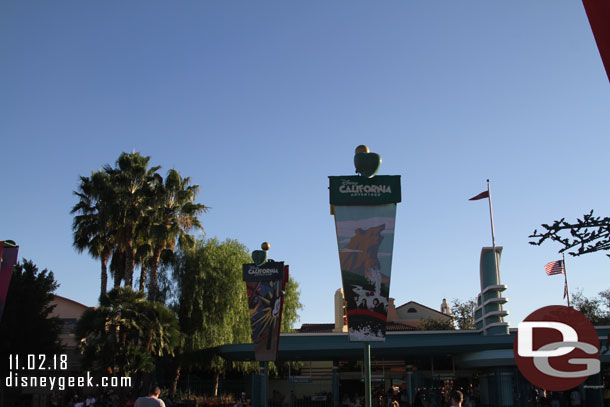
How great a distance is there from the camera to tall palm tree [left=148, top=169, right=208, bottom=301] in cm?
3316

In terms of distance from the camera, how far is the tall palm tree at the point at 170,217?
3316cm

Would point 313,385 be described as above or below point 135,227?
below

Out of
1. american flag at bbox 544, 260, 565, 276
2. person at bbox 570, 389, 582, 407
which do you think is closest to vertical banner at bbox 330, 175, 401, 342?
person at bbox 570, 389, 582, 407

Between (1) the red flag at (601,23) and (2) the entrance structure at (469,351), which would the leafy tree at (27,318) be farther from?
(1) the red flag at (601,23)

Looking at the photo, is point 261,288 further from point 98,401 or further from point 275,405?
point 275,405

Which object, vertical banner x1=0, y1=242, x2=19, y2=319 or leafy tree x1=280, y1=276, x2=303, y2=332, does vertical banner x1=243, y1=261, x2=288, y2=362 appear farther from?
leafy tree x1=280, y1=276, x2=303, y2=332

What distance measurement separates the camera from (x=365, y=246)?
1510 cm

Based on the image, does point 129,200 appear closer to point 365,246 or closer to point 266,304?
point 266,304

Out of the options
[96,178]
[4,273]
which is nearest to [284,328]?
[96,178]

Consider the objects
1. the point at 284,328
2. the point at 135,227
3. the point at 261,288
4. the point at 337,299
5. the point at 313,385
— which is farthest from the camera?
the point at 337,299

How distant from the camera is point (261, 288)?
72.2ft

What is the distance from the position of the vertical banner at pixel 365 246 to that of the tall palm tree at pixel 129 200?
19.9 meters

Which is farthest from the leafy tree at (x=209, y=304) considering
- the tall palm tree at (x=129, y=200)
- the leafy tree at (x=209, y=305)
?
the tall palm tree at (x=129, y=200)

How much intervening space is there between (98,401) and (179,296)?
13317 millimetres
